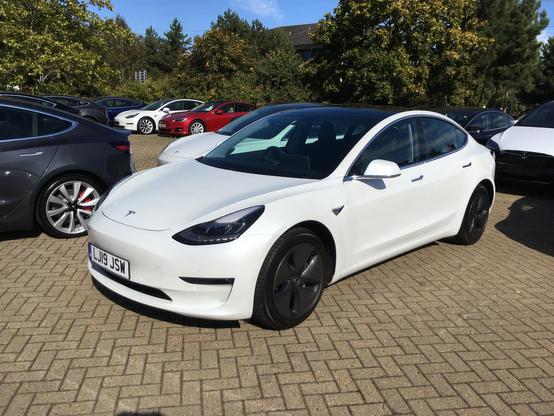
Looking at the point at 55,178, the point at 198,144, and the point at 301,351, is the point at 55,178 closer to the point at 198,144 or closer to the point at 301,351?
the point at 198,144

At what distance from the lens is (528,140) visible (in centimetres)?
848

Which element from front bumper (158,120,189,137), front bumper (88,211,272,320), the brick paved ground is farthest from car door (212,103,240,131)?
front bumper (88,211,272,320)

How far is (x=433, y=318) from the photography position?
3.86 meters

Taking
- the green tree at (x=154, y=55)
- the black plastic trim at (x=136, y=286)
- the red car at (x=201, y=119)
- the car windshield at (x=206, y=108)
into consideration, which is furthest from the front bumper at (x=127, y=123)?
the green tree at (x=154, y=55)

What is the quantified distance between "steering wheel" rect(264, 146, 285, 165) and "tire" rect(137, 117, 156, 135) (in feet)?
52.0

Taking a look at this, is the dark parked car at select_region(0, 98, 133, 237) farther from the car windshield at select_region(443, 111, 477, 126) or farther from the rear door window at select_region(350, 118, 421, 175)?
the car windshield at select_region(443, 111, 477, 126)

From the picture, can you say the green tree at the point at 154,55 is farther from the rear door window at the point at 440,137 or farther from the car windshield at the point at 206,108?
the rear door window at the point at 440,137

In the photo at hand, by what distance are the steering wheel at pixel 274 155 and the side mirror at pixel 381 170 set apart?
739mm

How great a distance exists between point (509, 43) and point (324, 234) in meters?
34.5

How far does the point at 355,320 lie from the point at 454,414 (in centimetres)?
114

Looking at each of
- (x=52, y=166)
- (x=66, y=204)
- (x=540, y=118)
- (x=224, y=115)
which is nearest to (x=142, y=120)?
(x=224, y=115)

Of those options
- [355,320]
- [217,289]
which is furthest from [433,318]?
[217,289]

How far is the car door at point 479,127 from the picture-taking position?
10.5 m

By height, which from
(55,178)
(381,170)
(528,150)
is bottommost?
(528,150)
